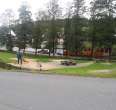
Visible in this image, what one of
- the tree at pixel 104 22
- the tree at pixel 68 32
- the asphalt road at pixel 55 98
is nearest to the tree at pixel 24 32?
the tree at pixel 68 32

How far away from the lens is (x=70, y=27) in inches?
2813

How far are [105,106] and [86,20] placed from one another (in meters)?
62.7

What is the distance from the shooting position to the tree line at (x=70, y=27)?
67375mm

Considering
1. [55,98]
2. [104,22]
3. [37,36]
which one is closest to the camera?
[55,98]

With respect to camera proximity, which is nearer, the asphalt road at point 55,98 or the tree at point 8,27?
the asphalt road at point 55,98

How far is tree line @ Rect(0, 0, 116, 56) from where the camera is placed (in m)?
67.4

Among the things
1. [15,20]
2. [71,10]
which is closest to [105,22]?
[71,10]

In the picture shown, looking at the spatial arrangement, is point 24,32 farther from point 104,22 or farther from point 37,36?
point 104,22

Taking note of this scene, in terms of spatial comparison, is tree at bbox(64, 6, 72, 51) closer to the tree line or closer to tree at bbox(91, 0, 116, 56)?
the tree line

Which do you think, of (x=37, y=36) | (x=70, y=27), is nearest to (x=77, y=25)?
(x=70, y=27)

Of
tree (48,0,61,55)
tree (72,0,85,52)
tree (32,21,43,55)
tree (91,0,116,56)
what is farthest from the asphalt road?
tree (32,21,43,55)

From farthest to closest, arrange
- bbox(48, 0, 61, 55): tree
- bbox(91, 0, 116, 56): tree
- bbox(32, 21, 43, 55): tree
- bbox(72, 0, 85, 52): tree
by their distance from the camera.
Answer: bbox(32, 21, 43, 55): tree → bbox(48, 0, 61, 55): tree → bbox(72, 0, 85, 52): tree → bbox(91, 0, 116, 56): tree

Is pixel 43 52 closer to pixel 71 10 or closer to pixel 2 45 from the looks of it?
pixel 2 45

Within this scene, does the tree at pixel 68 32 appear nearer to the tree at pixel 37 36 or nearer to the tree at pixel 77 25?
the tree at pixel 77 25
